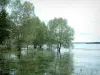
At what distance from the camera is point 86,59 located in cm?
321

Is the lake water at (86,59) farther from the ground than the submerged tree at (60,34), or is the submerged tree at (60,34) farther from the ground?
the submerged tree at (60,34)

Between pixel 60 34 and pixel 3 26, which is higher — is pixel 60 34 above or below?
below

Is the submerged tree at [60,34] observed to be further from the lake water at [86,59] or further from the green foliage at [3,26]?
the green foliage at [3,26]

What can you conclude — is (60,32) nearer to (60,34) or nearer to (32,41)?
(60,34)

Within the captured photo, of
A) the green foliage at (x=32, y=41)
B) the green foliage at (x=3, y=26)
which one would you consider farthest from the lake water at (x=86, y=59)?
the green foliage at (x=3, y=26)

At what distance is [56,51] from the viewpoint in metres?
3.29

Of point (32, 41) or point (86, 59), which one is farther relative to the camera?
point (32, 41)

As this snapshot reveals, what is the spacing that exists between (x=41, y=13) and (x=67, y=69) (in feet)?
2.86

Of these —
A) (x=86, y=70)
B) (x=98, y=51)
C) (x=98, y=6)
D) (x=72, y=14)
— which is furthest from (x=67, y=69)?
(x=98, y=6)

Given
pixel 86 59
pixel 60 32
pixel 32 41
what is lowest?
pixel 86 59

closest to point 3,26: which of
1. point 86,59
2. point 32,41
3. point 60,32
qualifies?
point 32,41

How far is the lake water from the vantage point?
315cm

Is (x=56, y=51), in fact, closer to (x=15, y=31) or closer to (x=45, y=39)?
(x=45, y=39)

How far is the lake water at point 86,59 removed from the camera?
3154mm
